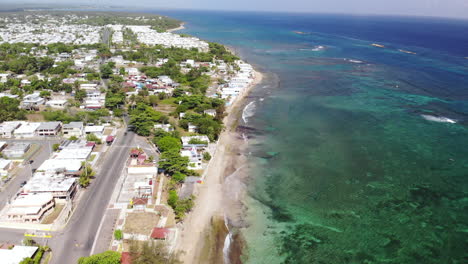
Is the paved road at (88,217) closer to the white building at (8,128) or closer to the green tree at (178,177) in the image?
the green tree at (178,177)

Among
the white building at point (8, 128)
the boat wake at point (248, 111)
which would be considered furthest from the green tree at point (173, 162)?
the white building at point (8, 128)

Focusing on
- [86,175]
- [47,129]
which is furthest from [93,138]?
[86,175]

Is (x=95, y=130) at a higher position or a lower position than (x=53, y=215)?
higher

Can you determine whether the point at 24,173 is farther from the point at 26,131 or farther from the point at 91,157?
the point at 26,131

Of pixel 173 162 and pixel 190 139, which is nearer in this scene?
pixel 173 162

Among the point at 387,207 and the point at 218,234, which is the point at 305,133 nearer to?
the point at 387,207
